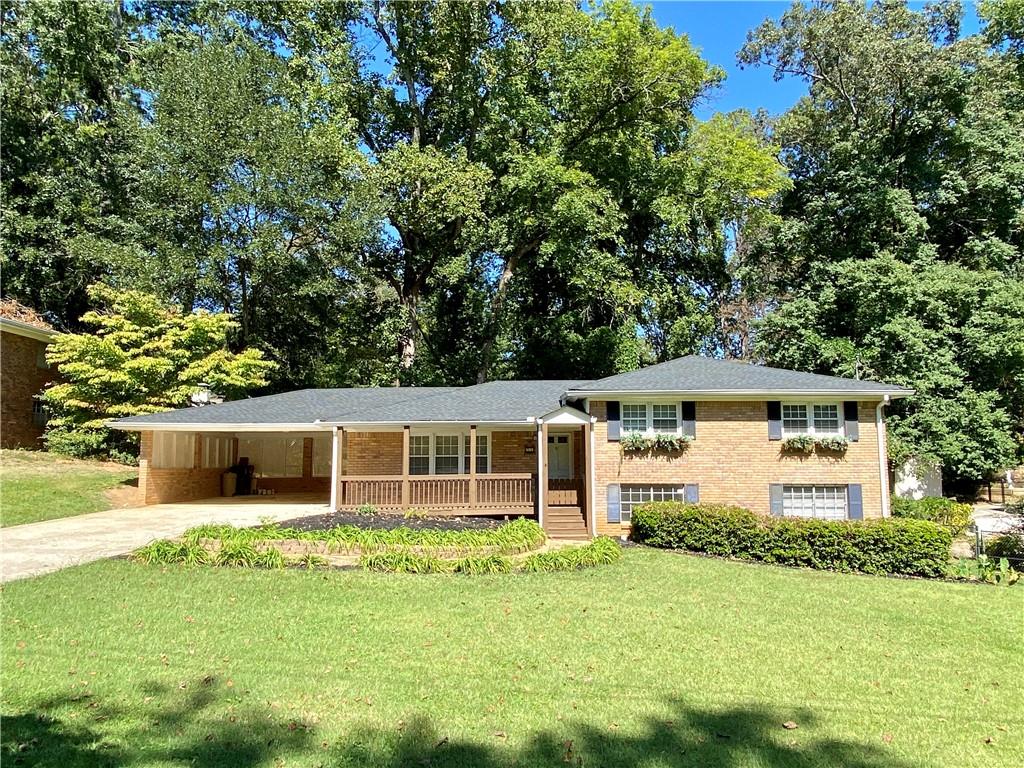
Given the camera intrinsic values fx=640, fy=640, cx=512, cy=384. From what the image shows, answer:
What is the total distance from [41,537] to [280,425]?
6.01m

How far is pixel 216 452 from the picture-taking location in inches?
862

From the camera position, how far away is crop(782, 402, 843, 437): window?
1547 cm

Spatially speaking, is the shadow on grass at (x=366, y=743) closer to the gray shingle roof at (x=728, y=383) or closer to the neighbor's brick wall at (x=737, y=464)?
the neighbor's brick wall at (x=737, y=464)

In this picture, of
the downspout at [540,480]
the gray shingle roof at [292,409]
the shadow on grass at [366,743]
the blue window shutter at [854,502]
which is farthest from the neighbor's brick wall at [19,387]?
the blue window shutter at [854,502]

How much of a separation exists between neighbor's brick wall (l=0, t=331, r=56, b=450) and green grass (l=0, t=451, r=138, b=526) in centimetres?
244

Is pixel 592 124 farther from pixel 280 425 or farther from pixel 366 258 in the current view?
pixel 280 425

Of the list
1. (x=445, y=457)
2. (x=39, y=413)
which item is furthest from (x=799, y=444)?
(x=39, y=413)

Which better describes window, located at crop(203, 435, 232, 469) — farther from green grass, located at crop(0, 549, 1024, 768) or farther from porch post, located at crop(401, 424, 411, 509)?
green grass, located at crop(0, 549, 1024, 768)

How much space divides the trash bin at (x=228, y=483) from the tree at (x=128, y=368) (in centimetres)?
310

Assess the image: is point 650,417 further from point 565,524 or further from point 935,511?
point 935,511

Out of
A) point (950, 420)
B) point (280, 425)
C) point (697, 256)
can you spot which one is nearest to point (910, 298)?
point (950, 420)

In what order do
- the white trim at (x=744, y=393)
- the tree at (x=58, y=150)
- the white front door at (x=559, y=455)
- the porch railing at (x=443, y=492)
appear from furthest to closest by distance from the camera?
the tree at (x=58, y=150) → the white front door at (x=559, y=455) → the porch railing at (x=443, y=492) → the white trim at (x=744, y=393)

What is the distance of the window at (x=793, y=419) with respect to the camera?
15.5 m

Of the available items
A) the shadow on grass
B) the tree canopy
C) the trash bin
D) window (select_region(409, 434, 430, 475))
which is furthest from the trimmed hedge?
the trash bin
